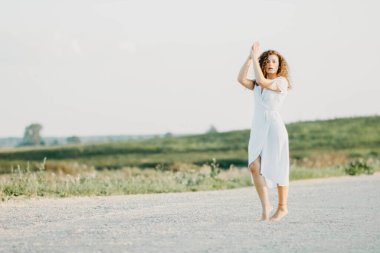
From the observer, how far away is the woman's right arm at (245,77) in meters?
10.0

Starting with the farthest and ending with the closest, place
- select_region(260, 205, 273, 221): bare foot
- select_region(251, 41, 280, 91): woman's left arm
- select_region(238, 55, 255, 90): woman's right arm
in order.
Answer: select_region(260, 205, 273, 221): bare foot → select_region(238, 55, 255, 90): woman's right arm → select_region(251, 41, 280, 91): woman's left arm

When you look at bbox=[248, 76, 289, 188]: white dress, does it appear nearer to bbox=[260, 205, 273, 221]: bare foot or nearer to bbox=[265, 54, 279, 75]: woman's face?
bbox=[265, 54, 279, 75]: woman's face

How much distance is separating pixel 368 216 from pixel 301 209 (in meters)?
1.35

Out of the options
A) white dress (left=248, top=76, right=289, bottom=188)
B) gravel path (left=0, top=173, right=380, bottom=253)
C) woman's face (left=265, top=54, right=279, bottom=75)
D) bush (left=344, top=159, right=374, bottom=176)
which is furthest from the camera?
bush (left=344, top=159, right=374, bottom=176)

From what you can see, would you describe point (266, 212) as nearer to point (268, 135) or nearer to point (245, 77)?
point (268, 135)

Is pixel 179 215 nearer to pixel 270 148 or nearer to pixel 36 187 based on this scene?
pixel 270 148

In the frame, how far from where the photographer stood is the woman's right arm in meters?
10.0

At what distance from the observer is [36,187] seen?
16.0 m

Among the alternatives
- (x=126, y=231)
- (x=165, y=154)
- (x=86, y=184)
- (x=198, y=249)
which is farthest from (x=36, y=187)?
(x=165, y=154)

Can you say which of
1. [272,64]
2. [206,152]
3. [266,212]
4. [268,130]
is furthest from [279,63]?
[206,152]

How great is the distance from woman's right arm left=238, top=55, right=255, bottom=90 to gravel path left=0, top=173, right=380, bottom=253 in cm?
179

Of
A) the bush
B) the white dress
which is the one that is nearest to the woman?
the white dress

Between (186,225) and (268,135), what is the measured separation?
61.5 inches

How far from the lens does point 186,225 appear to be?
10344 mm
